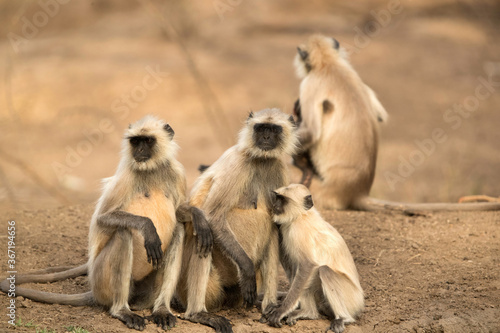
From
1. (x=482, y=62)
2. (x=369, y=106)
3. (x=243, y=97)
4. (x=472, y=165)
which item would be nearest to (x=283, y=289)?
(x=369, y=106)

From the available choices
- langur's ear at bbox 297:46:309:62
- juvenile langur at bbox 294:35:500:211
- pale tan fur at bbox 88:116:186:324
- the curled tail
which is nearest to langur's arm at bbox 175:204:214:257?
pale tan fur at bbox 88:116:186:324

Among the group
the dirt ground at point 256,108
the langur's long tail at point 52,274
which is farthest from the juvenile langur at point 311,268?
the langur's long tail at point 52,274

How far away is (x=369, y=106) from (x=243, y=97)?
18.9 ft

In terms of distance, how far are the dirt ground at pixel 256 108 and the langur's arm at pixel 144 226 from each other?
0.45 metres

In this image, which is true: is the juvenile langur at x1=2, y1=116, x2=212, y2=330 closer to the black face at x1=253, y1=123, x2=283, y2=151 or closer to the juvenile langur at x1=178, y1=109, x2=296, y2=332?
the juvenile langur at x1=178, y1=109, x2=296, y2=332

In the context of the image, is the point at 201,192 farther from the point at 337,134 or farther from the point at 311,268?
the point at 337,134

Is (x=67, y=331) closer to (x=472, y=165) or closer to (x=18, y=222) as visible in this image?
(x=18, y=222)

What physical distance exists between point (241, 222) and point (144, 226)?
66 cm

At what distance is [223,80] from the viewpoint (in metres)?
13.0

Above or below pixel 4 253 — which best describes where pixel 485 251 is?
above

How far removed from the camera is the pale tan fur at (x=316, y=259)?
3729 mm

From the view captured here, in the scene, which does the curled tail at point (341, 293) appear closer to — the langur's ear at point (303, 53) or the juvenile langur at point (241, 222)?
the juvenile langur at point (241, 222)

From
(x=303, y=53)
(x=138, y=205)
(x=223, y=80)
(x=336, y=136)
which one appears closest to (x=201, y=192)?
(x=138, y=205)

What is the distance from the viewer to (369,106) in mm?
6762
